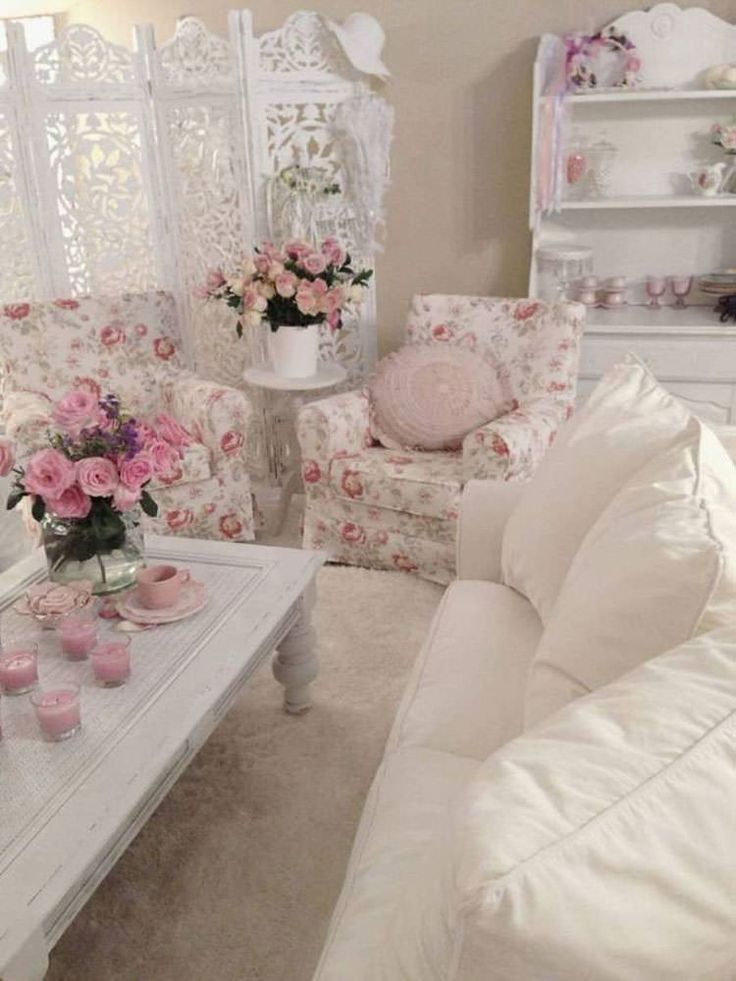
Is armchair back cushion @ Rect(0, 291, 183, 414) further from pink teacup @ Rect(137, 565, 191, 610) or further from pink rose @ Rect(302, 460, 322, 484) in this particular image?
pink teacup @ Rect(137, 565, 191, 610)

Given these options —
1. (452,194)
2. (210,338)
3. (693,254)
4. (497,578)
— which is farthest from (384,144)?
(497,578)

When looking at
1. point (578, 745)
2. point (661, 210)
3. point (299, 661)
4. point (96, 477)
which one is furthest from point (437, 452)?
point (578, 745)

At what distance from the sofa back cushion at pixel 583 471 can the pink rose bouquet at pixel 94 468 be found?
0.78 meters

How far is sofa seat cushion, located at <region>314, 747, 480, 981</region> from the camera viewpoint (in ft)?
3.32

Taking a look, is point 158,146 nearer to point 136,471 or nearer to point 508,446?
point 508,446

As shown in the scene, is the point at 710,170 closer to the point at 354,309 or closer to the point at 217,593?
the point at 354,309

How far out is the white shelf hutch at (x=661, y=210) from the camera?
3.16 m

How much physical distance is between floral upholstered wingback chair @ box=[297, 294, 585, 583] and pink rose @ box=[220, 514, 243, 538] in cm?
26

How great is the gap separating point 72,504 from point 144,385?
1.77m

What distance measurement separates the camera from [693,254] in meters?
3.48

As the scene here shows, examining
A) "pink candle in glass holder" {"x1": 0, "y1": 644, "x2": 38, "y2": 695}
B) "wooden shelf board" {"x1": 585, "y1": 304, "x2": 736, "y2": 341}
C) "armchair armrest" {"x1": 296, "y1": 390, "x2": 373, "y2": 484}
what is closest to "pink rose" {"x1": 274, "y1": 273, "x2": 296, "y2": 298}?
"armchair armrest" {"x1": 296, "y1": 390, "x2": 373, "y2": 484}

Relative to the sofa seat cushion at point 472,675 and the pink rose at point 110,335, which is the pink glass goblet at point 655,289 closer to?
the sofa seat cushion at point 472,675

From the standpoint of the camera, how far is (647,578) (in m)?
1.08

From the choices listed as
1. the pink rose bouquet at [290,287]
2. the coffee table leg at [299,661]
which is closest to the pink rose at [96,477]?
the coffee table leg at [299,661]
